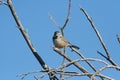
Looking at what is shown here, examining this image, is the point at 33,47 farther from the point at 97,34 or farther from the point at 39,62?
the point at 97,34

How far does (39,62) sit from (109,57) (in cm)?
89

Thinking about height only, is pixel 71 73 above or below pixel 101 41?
below

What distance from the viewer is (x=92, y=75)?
125 inches

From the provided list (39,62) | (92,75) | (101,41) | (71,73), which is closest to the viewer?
(92,75)

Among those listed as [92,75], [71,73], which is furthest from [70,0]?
[92,75]

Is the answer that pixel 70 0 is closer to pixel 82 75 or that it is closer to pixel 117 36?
pixel 117 36

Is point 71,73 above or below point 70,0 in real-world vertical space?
below

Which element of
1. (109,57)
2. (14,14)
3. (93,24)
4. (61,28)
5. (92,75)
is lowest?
(92,75)

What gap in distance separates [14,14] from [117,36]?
1.41 metres

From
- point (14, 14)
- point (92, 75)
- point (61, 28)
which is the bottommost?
point (92, 75)

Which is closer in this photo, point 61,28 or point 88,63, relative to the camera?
point 88,63

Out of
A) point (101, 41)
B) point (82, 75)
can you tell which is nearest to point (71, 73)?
point (82, 75)

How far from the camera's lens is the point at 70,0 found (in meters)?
4.66

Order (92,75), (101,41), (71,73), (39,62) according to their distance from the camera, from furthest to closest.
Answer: (39,62) < (101,41) < (71,73) < (92,75)
